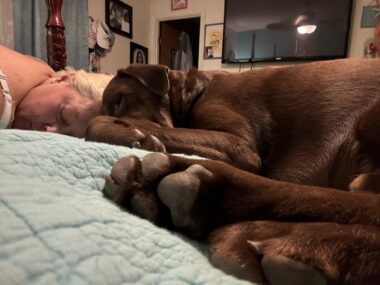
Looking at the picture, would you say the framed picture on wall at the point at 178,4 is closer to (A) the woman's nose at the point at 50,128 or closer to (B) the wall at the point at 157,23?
(B) the wall at the point at 157,23

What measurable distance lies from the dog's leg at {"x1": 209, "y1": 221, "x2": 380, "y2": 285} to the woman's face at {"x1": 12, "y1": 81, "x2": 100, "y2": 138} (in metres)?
1.32

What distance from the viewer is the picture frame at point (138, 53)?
5161mm

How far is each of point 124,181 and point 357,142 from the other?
24.1 inches

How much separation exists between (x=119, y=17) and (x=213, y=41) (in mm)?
1306

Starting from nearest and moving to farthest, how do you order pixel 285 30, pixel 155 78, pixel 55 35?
1. pixel 155 78
2. pixel 55 35
3. pixel 285 30

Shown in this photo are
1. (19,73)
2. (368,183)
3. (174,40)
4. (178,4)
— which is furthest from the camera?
(174,40)

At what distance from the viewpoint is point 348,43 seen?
13.3ft

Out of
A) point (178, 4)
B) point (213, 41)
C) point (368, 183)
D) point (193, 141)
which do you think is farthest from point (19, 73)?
point (178, 4)

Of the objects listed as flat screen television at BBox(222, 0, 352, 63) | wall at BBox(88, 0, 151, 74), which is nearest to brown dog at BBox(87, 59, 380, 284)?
flat screen television at BBox(222, 0, 352, 63)

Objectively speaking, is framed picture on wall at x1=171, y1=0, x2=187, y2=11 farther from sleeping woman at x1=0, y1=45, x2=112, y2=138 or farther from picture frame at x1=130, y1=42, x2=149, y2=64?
sleeping woman at x1=0, y1=45, x2=112, y2=138

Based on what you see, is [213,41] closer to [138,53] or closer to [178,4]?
[178,4]

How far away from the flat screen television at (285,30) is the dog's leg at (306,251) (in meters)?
4.04

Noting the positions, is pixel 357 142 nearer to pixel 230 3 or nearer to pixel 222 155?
pixel 222 155

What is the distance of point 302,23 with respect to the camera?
14.0ft
